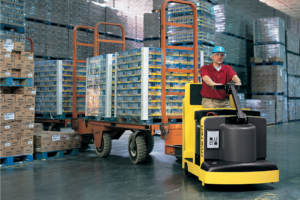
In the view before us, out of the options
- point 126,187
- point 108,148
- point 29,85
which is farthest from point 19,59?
point 126,187

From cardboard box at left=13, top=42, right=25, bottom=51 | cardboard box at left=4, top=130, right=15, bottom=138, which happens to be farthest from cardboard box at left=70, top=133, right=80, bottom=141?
cardboard box at left=13, top=42, right=25, bottom=51

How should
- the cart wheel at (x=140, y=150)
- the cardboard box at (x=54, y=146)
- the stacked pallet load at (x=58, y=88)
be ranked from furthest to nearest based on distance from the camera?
the stacked pallet load at (x=58, y=88) < the cardboard box at (x=54, y=146) < the cart wheel at (x=140, y=150)

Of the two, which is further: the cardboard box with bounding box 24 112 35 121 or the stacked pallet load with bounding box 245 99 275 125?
the stacked pallet load with bounding box 245 99 275 125

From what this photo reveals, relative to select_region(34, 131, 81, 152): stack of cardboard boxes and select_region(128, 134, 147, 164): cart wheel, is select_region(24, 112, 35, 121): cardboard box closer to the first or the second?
select_region(34, 131, 81, 152): stack of cardboard boxes

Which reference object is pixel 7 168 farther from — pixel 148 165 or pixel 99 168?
pixel 148 165

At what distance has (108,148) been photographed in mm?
6766

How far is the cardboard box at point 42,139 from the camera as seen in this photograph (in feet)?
21.3

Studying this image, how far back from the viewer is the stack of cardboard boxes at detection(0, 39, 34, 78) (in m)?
6.01

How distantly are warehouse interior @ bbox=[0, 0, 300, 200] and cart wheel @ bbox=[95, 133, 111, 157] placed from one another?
22 millimetres

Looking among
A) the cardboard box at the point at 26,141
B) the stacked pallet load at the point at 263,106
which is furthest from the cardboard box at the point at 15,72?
the stacked pallet load at the point at 263,106

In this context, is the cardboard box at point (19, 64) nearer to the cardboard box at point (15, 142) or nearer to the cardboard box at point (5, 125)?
the cardboard box at point (5, 125)

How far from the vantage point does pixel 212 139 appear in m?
3.93

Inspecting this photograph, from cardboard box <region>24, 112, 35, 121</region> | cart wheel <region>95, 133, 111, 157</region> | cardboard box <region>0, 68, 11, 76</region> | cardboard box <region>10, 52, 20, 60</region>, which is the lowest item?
cart wheel <region>95, 133, 111, 157</region>

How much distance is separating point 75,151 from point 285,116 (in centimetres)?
1125
